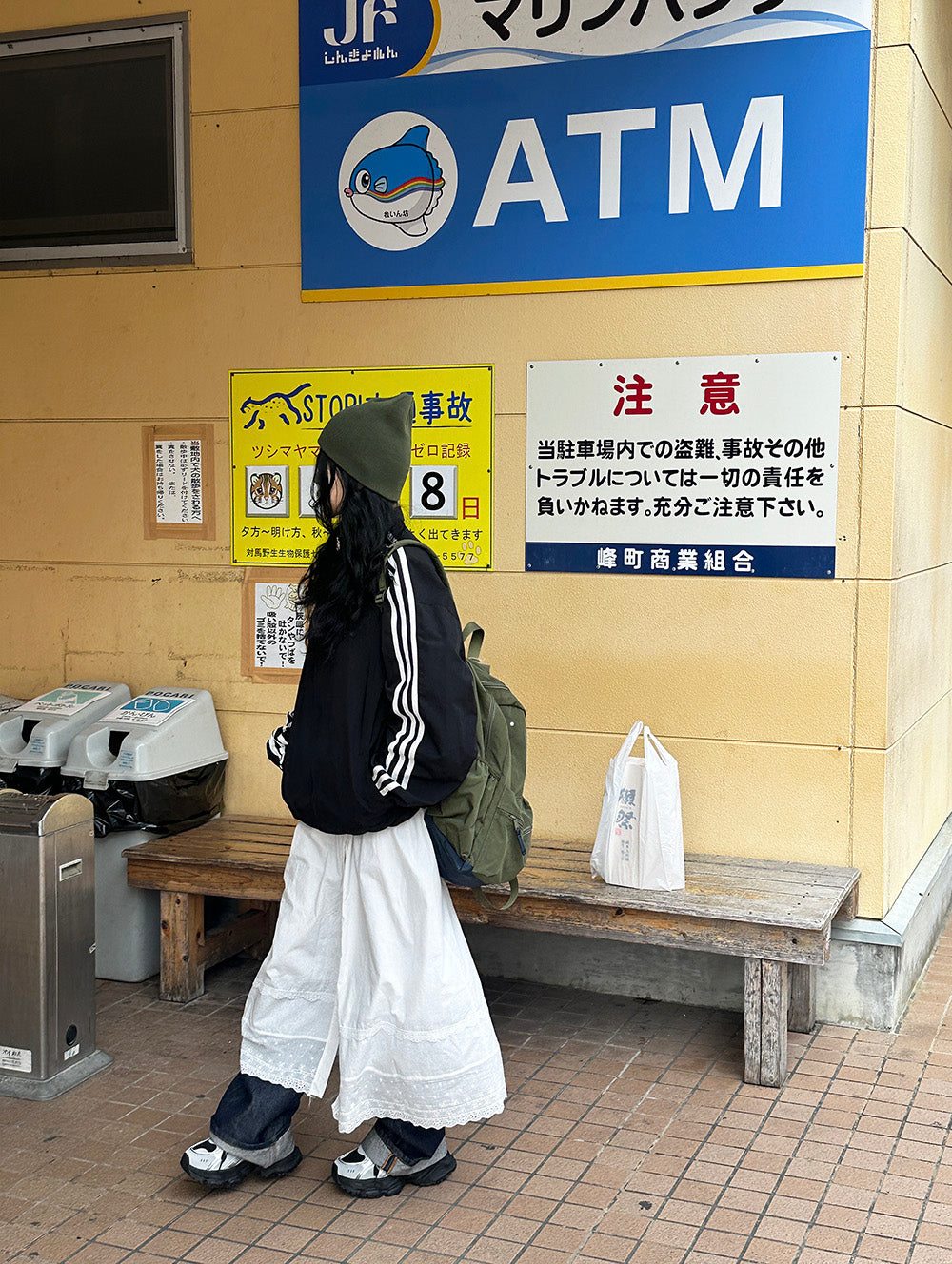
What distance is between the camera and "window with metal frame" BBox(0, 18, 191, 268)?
15.9 ft

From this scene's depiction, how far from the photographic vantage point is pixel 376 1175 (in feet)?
10.5

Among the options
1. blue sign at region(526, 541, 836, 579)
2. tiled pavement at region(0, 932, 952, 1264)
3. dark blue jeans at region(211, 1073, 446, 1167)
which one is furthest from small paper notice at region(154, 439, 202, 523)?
dark blue jeans at region(211, 1073, 446, 1167)

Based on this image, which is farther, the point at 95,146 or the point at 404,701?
the point at 95,146

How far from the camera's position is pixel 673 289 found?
4.26m

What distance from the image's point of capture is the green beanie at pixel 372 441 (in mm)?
3002

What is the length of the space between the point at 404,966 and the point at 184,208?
3.06 metres

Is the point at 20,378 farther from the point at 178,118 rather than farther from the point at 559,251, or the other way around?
the point at 559,251

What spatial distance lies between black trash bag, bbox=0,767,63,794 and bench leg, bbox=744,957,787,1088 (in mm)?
2426

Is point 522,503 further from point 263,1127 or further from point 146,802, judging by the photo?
point 263,1127

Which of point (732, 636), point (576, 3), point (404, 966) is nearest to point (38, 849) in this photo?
point (404, 966)

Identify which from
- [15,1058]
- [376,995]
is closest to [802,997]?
[376,995]

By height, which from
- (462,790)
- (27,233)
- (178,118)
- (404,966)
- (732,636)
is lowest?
(404,966)

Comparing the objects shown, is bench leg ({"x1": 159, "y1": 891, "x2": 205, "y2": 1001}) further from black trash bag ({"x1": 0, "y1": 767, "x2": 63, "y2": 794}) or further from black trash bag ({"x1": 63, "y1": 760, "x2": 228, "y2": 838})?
black trash bag ({"x1": 0, "y1": 767, "x2": 63, "y2": 794})

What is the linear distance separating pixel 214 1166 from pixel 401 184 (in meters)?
3.14
